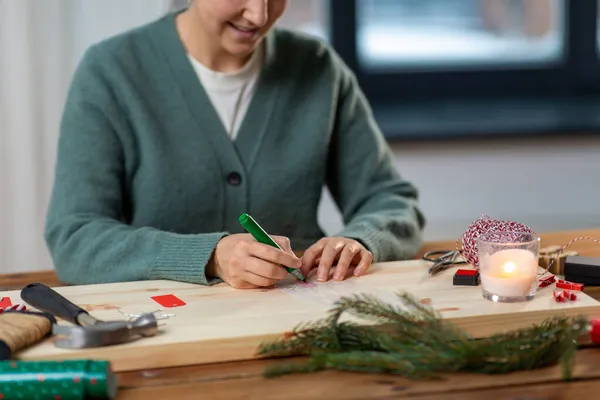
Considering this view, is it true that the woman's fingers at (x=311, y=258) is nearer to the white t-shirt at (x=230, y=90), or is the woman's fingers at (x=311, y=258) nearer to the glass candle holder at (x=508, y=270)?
the glass candle holder at (x=508, y=270)

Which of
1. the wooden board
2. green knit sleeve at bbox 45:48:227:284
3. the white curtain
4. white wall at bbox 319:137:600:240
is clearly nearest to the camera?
the wooden board

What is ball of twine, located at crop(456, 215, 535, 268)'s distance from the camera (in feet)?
4.43

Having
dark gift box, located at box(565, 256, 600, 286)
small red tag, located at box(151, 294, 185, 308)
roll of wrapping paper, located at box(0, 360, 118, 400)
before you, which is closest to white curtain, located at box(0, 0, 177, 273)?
small red tag, located at box(151, 294, 185, 308)

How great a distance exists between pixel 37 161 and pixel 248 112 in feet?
3.10

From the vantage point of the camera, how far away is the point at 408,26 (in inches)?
120

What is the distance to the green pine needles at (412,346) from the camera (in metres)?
1.06

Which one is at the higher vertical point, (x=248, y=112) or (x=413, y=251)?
(x=248, y=112)

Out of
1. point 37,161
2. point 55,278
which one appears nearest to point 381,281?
point 55,278

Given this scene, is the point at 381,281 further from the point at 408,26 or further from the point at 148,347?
the point at 408,26

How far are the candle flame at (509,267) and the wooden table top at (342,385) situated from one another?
0.18 m

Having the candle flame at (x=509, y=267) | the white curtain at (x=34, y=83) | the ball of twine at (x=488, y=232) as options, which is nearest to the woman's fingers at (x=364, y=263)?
the ball of twine at (x=488, y=232)

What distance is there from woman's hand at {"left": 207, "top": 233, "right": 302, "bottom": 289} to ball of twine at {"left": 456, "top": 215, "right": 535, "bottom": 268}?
250 mm

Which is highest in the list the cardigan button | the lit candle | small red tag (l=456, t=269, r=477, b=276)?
the cardigan button

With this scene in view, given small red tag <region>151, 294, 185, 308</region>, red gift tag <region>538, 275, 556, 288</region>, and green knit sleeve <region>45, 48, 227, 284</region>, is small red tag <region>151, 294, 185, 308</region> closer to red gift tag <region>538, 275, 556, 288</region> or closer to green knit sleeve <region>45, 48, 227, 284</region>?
green knit sleeve <region>45, 48, 227, 284</region>
